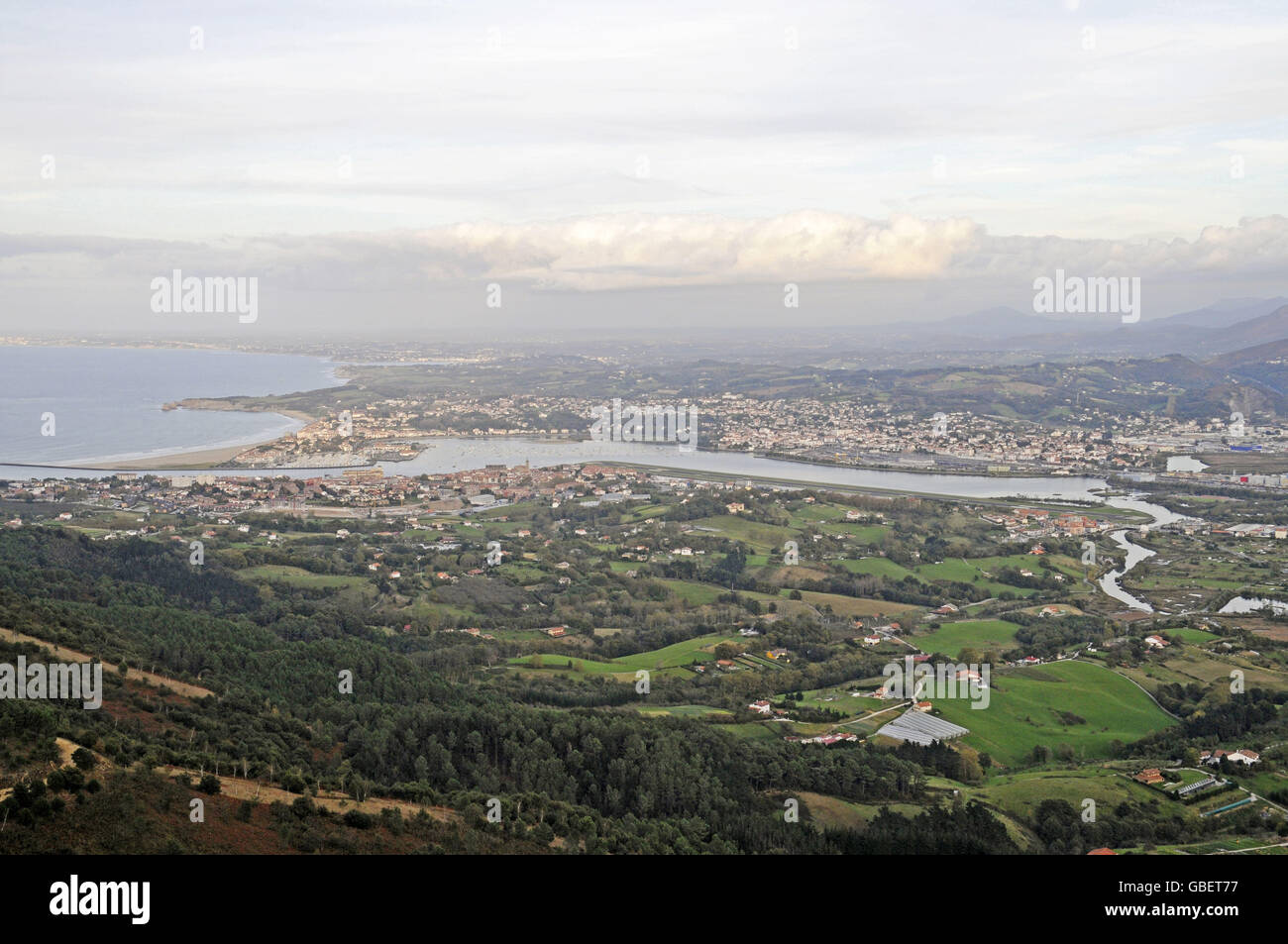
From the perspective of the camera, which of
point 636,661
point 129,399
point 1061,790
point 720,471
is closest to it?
point 1061,790

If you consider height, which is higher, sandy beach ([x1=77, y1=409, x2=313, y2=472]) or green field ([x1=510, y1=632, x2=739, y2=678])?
sandy beach ([x1=77, y1=409, x2=313, y2=472])

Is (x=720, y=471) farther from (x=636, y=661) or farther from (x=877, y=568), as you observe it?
(x=636, y=661)

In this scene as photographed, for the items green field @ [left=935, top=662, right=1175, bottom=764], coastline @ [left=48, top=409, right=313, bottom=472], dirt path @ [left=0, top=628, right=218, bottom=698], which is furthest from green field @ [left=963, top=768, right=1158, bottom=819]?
coastline @ [left=48, top=409, right=313, bottom=472]

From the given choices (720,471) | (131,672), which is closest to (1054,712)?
(131,672)

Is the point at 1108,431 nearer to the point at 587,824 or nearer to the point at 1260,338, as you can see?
the point at 587,824

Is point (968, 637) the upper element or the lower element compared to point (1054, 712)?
upper

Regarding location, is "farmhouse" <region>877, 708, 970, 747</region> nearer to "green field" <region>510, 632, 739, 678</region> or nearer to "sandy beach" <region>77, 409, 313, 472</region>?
"green field" <region>510, 632, 739, 678</region>
